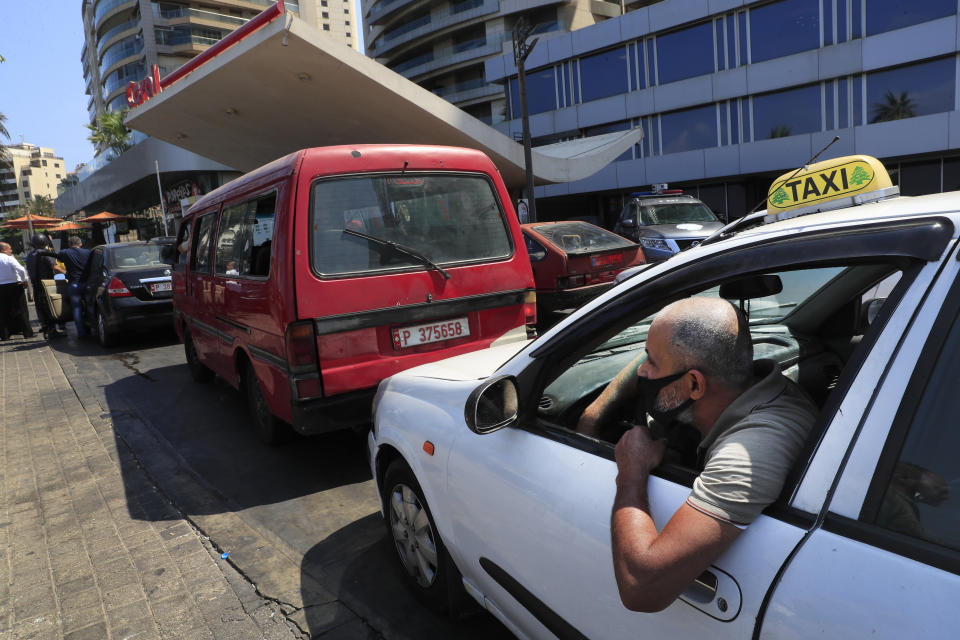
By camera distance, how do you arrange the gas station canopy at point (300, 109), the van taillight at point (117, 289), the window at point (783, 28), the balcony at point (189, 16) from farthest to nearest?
the balcony at point (189, 16) < the window at point (783, 28) < the gas station canopy at point (300, 109) < the van taillight at point (117, 289)

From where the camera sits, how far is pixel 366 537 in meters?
3.36

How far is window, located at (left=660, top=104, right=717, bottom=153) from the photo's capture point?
29781 millimetres

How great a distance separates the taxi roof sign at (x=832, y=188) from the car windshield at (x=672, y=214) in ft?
42.4

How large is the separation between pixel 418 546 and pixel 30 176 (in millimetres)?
159945

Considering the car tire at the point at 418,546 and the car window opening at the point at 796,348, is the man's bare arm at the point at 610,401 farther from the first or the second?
the car tire at the point at 418,546

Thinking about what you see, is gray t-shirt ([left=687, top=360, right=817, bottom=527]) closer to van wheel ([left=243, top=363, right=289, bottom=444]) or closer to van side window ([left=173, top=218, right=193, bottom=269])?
van wheel ([left=243, top=363, right=289, bottom=444])

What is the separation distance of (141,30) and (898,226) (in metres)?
74.6

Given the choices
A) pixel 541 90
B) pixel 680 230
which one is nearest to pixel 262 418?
pixel 680 230

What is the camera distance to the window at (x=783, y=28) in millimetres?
26234

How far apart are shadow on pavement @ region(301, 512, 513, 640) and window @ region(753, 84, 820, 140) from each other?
2892 centimetres

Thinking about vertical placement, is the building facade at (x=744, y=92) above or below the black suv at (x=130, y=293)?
above

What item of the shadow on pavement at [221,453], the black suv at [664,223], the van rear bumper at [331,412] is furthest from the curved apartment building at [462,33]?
the van rear bumper at [331,412]

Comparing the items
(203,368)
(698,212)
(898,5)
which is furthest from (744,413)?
(898,5)

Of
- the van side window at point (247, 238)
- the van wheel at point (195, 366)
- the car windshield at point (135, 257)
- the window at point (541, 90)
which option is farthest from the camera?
the window at point (541, 90)
